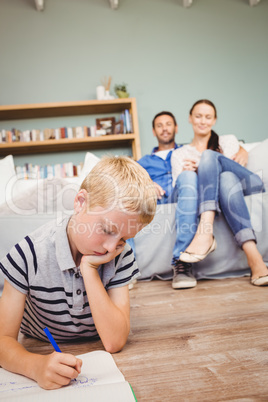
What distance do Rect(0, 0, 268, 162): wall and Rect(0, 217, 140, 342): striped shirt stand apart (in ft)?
9.57

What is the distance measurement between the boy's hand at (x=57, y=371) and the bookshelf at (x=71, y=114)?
2.80 meters

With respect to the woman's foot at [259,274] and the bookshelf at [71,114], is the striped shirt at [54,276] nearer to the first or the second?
the woman's foot at [259,274]

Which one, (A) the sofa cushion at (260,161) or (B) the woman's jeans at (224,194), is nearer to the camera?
(B) the woman's jeans at (224,194)

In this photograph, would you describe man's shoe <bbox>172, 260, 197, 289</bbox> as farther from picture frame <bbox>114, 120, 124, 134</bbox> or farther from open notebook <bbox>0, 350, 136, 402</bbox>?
picture frame <bbox>114, 120, 124, 134</bbox>

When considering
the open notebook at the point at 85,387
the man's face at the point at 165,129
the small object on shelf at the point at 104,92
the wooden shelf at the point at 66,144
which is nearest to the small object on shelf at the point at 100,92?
the small object on shelf at the point at 104,92

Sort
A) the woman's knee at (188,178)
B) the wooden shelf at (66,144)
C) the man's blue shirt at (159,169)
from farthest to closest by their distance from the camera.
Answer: the wooden shelf at (66,144)
the man's blue shirt at (159,169)
the woman's knee at (188,178)

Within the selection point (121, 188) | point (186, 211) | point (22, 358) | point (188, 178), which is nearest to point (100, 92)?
point (188, 178)

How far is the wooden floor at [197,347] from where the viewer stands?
0.56 meters

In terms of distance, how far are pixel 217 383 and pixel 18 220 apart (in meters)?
1.10

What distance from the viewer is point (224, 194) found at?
5.02ft

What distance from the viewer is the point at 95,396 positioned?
1.61ft

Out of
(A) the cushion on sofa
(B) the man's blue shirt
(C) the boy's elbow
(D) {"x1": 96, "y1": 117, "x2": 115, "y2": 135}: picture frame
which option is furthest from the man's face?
(C) the boy's elbow

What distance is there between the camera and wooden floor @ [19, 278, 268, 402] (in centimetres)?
56

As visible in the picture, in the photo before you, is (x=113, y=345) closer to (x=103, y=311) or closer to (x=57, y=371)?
(x=103, y=311)
